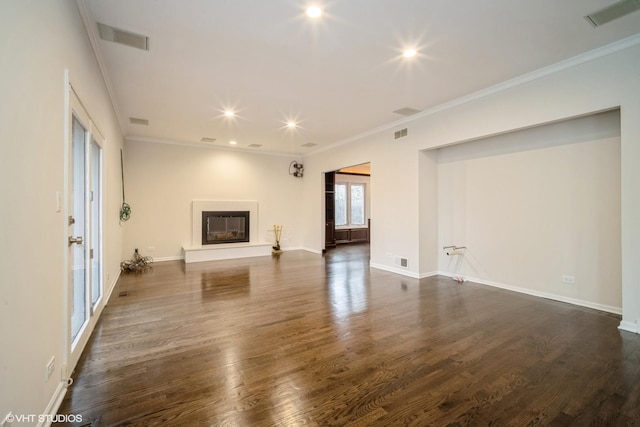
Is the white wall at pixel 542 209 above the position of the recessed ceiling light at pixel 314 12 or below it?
below

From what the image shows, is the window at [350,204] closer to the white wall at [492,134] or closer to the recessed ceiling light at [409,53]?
the white wall at [492,134]

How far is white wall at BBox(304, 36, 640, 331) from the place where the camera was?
9.89ft

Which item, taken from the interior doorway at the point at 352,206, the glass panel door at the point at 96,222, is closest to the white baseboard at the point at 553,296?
the glass panel door at the point at 96,222

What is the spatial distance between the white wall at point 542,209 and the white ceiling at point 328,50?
3.51 ft

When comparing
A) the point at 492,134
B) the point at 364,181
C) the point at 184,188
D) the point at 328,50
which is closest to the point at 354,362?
the point at 328,50

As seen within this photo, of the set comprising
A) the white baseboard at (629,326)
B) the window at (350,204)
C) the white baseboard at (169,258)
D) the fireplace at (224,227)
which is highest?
the window at (350,204)

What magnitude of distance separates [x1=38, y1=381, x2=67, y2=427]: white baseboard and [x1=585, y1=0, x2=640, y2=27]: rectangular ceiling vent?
16.2ft

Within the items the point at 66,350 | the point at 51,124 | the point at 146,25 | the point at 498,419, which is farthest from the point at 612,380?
the point at 146,25

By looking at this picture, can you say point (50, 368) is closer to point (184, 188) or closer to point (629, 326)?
point (629, 326)

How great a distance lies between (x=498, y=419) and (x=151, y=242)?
7192mm

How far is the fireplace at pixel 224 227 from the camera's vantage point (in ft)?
24.7

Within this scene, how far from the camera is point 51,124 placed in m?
1.85

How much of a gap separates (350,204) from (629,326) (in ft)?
28.1

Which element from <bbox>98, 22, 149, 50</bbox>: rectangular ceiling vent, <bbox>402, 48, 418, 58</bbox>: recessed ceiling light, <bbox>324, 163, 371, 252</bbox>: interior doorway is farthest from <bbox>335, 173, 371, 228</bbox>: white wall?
<bbox>98, 22, 149, 50</bbox>: rectangular ceiling vent
